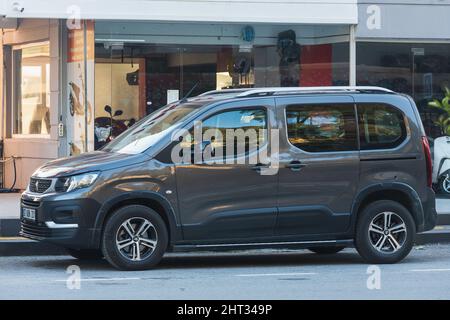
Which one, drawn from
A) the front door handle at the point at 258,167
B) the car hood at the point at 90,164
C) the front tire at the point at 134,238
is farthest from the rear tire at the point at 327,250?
the car hood at the point at 90,164

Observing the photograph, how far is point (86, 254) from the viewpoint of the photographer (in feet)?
37.8

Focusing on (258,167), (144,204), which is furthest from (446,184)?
(144,204)

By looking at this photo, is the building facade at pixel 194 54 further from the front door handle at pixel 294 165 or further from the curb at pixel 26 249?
the front door handle at pixel 294 165

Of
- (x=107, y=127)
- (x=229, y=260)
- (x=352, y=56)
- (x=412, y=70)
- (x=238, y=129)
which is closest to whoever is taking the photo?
(x=238, y=129)

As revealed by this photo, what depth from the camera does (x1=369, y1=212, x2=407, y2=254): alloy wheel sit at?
36.2 ft

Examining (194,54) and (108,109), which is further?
(194,54)

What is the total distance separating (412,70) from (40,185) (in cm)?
947

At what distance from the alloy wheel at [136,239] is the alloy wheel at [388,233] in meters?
2.52

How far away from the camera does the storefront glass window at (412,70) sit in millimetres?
17781

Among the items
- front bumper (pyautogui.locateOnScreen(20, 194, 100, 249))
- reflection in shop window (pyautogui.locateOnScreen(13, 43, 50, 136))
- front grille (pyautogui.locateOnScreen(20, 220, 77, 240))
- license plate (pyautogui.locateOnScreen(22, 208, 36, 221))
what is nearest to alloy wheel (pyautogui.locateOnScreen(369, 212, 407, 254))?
front bumper (pyautogui.locateOnScreen(20, 194, 100, 249))

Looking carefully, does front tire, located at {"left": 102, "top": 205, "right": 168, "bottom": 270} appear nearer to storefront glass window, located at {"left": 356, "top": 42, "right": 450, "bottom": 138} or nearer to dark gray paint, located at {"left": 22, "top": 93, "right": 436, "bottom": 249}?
dark gray paint, located at {"left": 22, "top": 93, "right": 436, "bottom": 249}

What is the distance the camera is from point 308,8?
56.5 ft

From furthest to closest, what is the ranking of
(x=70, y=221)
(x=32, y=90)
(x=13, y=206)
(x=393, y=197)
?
(x=32, y=90), (x=13, y=206), (x=393, y=197), (x=70, y=221)

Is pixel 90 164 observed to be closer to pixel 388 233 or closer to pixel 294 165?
pixel 294 165
